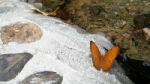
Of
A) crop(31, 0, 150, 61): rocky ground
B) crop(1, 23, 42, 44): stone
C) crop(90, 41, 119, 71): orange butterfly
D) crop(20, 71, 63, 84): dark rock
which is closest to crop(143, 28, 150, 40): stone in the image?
crop(31, 0, 150, 61): rocky ground

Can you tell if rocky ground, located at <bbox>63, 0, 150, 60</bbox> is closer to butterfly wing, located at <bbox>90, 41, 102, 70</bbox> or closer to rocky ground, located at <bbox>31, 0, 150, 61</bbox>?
rocky ground, located at <bbox>31, 0, 150, 61</bbox>

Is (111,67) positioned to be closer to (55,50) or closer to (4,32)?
(55,50)

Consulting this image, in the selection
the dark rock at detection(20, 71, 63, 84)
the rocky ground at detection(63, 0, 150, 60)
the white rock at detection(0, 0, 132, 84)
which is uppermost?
the white rock at detection(0, 0, 132, 84)

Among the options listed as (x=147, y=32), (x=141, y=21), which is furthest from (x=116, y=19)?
(x=147, y=32)

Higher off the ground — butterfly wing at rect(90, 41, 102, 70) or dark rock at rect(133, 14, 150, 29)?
butterfly wing at rect(90, 41, 102, 70)

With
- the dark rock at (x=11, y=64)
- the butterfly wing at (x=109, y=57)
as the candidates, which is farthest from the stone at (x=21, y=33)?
the butterfly wing at (x=109, y=57)

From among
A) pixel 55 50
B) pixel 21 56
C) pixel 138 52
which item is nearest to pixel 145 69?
pixel 138 52
